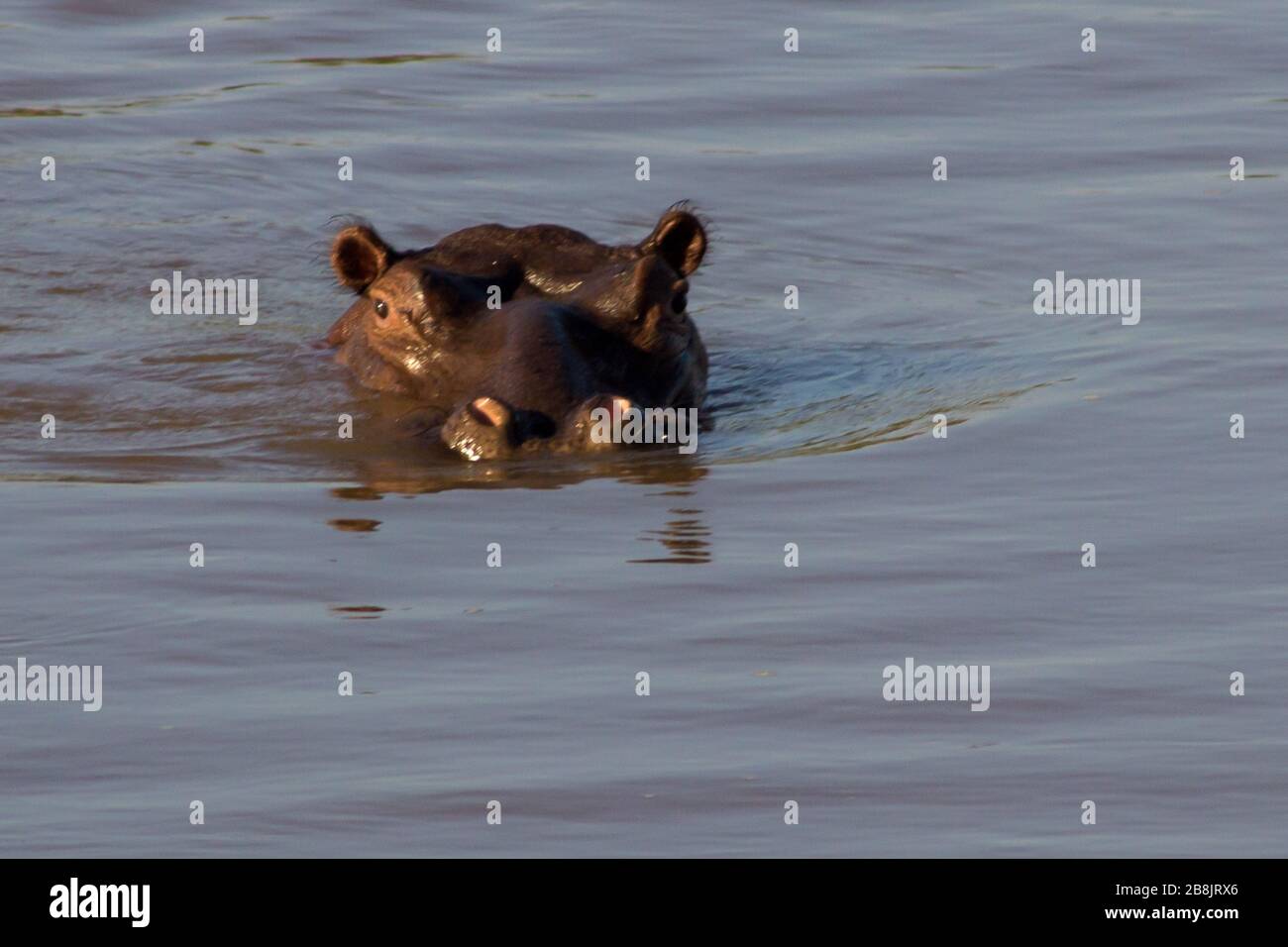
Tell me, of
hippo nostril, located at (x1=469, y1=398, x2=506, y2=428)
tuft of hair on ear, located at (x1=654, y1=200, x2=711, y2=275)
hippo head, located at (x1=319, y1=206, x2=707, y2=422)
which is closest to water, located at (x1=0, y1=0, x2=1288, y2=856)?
hippo nostril, located at (x1=469, y1=398, x2=506, y2=428)

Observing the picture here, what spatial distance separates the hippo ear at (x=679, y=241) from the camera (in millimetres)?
10539

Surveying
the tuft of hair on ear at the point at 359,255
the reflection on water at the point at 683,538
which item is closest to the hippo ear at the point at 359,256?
the tuft of hair on ear at the point at 359,255

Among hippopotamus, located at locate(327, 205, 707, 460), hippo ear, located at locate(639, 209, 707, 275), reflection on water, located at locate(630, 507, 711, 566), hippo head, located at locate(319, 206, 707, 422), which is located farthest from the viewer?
hippo ear, located at locate(639, 209, 707, 275)

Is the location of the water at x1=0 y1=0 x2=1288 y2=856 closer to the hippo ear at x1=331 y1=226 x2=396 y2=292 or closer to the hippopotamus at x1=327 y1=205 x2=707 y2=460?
the hippopotamus at x1=327 y1=205 x2=707 y2=460

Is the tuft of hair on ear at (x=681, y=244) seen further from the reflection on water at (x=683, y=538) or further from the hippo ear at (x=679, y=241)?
the reflection on water at (x=683, y=538)

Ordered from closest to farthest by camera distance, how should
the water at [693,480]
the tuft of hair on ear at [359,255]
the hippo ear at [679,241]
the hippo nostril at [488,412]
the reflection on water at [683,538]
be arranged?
the water at [693,480], the reflection on water at [683,538], the hippo nostril at [488,412], the hippo ear at [679,241], the tuft of hair on ear at [359,255]

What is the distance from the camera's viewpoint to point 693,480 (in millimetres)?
9977

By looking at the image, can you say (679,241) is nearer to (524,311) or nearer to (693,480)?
(524,311)

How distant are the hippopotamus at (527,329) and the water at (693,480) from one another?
0.72 feet

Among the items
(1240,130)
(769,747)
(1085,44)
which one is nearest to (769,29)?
(1085,44)

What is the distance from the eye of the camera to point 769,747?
6.82 metres

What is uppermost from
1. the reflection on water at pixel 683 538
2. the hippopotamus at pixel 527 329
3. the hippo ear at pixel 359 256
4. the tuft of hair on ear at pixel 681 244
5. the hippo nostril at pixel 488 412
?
the hippo ear at pixel 359 256

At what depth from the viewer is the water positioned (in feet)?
21.6
